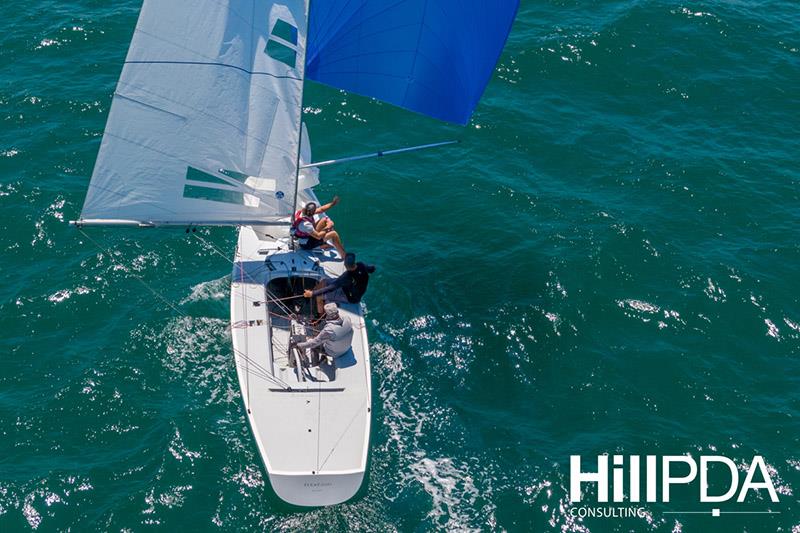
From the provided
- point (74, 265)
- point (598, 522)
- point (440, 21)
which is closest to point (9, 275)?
point (74, 265)

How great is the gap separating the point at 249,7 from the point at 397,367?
39.1ft

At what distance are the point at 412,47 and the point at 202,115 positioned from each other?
21.8 feet

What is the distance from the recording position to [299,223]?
31.2 metres

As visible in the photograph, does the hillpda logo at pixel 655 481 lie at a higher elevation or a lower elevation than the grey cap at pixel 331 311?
lower

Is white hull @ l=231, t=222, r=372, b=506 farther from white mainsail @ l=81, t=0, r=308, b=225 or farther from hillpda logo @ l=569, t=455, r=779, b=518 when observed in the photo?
hillpda logo @ l=569, t=455, r=779, b=518

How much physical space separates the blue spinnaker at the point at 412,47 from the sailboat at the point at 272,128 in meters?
0.03

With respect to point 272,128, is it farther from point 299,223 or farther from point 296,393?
point 296,393

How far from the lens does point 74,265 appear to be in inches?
1278

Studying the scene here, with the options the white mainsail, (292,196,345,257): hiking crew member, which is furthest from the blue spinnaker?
(292,196,345,257): hiking crew member

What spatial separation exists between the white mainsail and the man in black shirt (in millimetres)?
3205

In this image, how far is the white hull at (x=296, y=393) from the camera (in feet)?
79.4

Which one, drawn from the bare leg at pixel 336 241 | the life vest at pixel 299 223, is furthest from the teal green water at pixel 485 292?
the life vest at pixel 299 223

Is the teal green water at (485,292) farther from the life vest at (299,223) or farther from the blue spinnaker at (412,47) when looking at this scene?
the blue spinnaker at (412,47)

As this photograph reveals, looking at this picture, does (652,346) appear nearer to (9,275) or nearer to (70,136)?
(9,275)
